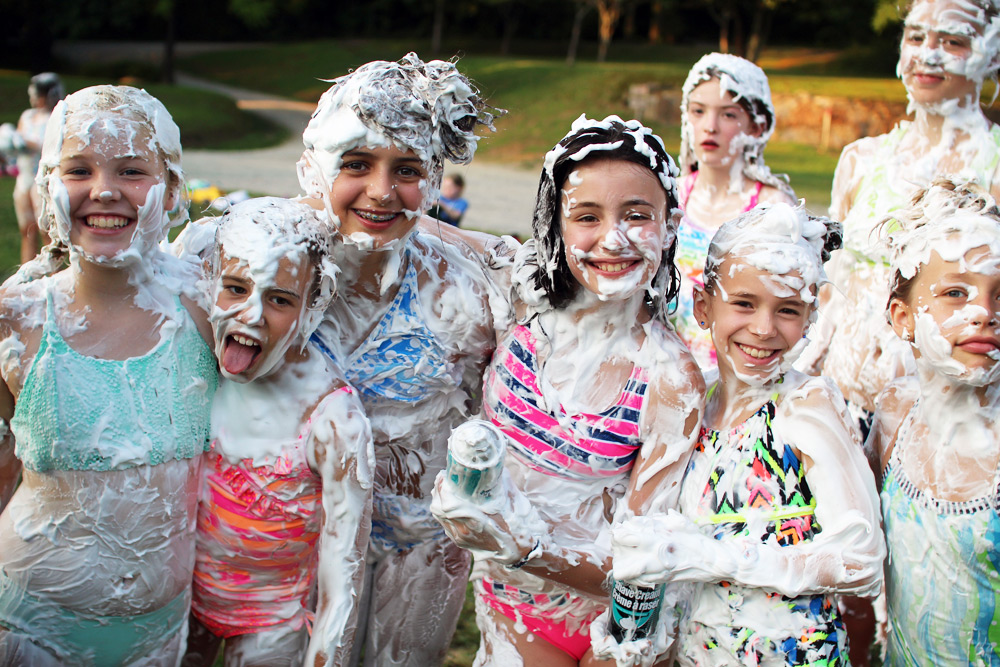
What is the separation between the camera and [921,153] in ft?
12.5

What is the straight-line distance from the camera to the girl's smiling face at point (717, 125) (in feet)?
13.4

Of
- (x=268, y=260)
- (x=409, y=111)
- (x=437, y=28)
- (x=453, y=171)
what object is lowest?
(x=453, y=171)

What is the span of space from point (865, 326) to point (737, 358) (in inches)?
59.6

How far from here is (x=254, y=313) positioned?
2.34 meters

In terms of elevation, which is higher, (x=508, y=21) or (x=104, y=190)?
(x=508, y=21)

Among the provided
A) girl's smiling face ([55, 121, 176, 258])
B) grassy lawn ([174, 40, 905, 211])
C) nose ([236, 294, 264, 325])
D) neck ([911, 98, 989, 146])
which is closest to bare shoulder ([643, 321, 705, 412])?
nose ([236, 294, 264, 325])

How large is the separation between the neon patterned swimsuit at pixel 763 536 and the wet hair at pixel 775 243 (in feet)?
1.17

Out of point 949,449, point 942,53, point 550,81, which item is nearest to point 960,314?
point 949,449

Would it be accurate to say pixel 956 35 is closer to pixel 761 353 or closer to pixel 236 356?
pixel 761 353

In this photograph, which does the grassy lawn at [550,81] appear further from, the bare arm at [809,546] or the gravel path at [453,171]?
the bare arm at [809,546]

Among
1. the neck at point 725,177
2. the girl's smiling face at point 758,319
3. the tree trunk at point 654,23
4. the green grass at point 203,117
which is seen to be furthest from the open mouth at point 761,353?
the tree trunk at point 654,23

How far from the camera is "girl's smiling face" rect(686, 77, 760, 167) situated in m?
4.08

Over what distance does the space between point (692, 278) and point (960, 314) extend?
159cm

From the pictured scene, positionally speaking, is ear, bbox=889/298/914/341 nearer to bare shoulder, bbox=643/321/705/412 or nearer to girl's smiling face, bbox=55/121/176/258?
bare shoulder, bbox=643/321/705/412
